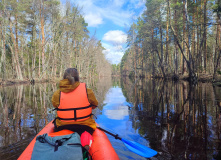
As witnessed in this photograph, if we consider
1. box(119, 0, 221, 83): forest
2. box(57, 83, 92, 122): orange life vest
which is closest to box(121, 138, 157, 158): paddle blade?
box(57, 83, 92, 122): orange life vest

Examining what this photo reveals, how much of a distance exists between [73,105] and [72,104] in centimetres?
2

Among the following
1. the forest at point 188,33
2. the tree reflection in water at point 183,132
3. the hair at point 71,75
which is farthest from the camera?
the forest at point 188,33

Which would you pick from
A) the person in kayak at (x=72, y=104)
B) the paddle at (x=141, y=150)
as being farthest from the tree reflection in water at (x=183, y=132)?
the person in kayak at (x=72, y=104)

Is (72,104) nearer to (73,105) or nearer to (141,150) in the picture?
(73,105)

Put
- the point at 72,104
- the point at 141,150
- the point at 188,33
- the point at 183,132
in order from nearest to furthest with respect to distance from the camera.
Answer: the point at 72,104
the point at 141,150
the point at 183,132
the point at 188,33

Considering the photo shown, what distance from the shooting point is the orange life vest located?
233cm

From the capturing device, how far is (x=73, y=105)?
7.68ft

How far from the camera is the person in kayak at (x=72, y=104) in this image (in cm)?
231

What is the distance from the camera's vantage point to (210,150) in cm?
264

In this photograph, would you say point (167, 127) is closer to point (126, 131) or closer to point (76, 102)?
point (126, 131)

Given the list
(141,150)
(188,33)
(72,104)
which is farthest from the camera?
(188,33)

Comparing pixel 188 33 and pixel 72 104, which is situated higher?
pixel 188 33

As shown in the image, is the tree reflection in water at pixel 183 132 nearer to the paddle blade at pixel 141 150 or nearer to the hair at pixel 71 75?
the paddle blade at pixel 141 150

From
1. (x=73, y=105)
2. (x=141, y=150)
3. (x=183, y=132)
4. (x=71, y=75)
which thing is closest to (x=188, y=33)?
(x=183, y=132)
